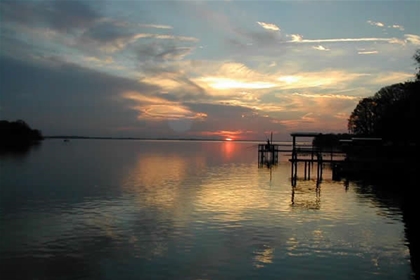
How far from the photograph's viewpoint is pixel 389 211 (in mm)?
26156

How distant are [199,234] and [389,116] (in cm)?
5136

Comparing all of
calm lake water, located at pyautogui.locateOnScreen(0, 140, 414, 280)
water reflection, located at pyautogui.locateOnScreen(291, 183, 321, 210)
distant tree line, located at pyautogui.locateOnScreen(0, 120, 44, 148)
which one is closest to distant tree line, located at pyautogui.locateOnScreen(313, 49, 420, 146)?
water reflection, located at pyautogui.locateOnScreen(291, 183, 321, 210)

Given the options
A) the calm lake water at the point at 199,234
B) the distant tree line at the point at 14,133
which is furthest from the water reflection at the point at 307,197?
the distant tree line at the point at 14,133

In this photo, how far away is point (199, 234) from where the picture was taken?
19.2 metres

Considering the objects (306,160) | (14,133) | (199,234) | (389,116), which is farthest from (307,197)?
(14,133)

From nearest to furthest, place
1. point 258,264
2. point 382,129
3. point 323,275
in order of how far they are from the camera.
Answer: point 323,275
point 258,264
point 382,129

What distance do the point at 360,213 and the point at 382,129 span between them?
44.5 meters

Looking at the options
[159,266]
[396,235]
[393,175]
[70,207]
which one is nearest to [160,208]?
[70,207]

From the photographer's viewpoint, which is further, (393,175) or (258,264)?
(393,175)

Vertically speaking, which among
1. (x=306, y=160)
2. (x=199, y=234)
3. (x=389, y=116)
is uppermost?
(x=389, y=116)

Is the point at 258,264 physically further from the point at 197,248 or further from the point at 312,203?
the point at 312,203

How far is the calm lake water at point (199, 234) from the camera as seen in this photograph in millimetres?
14391

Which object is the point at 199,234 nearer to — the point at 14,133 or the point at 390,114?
the point at 390,114

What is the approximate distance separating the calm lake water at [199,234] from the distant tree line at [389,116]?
1915 centimetres
